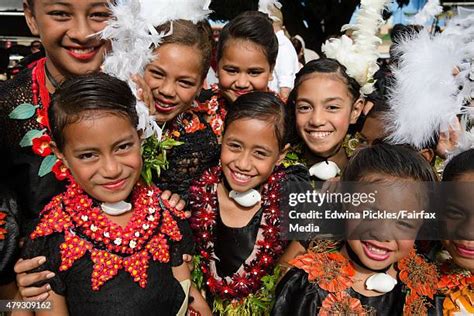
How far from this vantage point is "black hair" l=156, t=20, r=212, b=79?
2.56 meters

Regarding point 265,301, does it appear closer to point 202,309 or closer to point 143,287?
point 202,309

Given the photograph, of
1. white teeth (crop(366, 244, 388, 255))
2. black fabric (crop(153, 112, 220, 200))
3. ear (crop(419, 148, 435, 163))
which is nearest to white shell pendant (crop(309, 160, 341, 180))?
ear (crop(419, 148, 435, 163))

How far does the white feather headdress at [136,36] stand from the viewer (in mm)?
2211

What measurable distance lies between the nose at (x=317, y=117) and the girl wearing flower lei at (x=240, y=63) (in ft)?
1.73

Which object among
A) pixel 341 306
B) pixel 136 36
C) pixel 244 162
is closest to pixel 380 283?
pixel 341 306

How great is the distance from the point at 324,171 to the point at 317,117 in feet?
0.95

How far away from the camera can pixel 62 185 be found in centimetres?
221

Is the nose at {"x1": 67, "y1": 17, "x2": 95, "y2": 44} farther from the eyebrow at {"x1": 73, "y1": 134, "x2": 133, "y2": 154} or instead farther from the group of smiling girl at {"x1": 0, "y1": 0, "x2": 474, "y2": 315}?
the eyebrow at {"x1": 73, "y1": 134, "x2": 133, "y2": 154}

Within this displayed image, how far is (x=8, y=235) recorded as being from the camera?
195 centimetres

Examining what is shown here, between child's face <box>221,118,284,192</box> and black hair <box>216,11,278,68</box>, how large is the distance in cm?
84

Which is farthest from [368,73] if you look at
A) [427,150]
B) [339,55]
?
[427,150]

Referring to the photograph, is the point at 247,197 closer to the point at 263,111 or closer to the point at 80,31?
the point at 263,111

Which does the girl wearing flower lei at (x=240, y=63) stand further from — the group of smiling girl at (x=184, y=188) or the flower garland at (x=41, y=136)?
the flower garland at (x=41, y=136)

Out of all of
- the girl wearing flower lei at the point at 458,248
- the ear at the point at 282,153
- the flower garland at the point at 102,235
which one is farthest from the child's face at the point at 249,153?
the girl wearing flower lei at the point at 458,248
